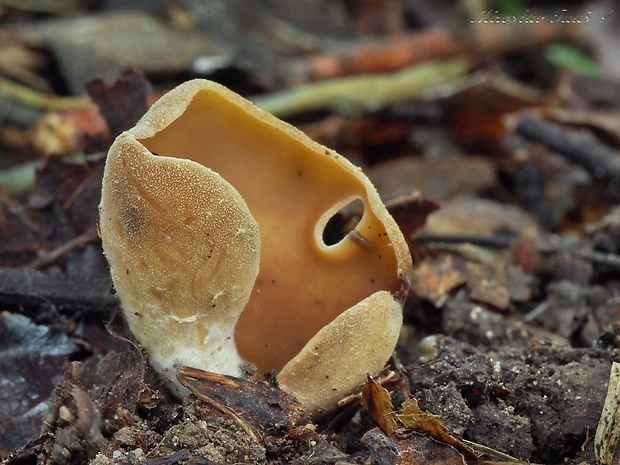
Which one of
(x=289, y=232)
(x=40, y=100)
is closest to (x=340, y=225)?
(x=289, y=232)

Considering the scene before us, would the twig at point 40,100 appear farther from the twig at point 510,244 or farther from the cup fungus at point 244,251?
the cup fungus at point 244,251

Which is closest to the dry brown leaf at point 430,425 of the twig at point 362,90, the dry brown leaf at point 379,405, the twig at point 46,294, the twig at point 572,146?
the dry brown leaf at point 379,405

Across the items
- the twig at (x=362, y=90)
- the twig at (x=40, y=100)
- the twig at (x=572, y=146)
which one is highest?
the twig at (x=572, y=146)

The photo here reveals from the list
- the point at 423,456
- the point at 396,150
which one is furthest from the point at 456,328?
the point at 396,150

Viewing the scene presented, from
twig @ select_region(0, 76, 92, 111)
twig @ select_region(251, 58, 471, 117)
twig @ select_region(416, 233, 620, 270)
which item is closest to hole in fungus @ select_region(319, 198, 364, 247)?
twig @ select_region(416, 233, 620, 270)

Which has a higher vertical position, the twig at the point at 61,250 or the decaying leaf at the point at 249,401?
the decaying leaf at the point at 249,401

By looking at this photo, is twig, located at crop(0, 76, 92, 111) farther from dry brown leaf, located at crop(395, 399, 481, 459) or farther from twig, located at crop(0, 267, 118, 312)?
dry brown leaf, located at crop(395, 399, 481, 459)

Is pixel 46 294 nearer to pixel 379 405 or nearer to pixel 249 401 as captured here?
pixel 249 401
